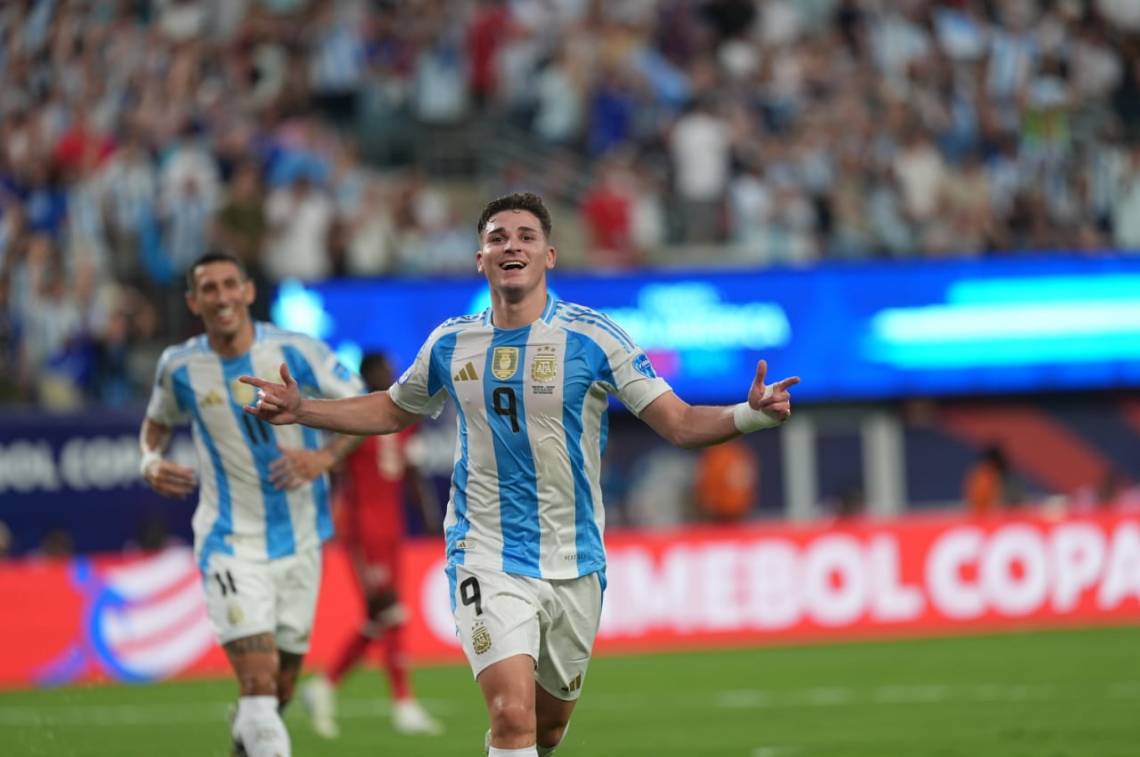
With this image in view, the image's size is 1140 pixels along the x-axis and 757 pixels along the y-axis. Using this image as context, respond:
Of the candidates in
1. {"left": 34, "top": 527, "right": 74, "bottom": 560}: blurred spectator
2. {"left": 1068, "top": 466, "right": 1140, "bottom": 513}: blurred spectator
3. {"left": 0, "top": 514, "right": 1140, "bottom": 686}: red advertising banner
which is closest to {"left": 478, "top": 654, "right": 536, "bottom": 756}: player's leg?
{"left": 0, "top": 514, "right": 1140, "bottom": 686}: red advertising banner

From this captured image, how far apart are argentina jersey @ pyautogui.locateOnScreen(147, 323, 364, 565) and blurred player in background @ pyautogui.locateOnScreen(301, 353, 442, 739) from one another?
317 cm

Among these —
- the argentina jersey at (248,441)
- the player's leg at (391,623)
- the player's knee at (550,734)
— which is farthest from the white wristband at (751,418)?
the player's leg at (391,623)

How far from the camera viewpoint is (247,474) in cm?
914

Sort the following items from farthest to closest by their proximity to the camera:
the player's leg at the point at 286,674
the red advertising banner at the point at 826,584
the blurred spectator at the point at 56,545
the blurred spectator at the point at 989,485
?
the blurred spectator at the point at 989,485 < the blurred spectator at the point at 56,545 < the red advertising banner at the point at 826,584 < the player's leg at the point at 286,674

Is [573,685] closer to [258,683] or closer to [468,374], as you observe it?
[468,374]

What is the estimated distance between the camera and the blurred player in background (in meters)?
12.6

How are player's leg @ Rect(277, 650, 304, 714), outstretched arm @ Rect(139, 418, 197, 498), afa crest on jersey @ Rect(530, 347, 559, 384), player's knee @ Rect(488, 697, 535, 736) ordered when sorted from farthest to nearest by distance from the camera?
1. player's leg @ Rect(277, 650, 304, 714)
2. outstretched arm @ Rect(139, 418, 197, 498)
3. afa crest on jersey @ Rect(530, 347, 559, 384)
4. player's knee @ Rect(488, 697, 535, 736)

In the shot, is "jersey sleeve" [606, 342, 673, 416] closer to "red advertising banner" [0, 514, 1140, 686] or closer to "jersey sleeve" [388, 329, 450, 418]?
"jersey sleeve" [388, 329, 450, 418]

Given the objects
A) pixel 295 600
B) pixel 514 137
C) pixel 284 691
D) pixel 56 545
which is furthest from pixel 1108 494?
pixel 295 600

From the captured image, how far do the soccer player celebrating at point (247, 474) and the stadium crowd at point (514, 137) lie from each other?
10358 millimetres

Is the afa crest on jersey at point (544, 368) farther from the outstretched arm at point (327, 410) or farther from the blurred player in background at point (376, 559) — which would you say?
the blurred player in background at point (376, 559)

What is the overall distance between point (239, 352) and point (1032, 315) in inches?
554

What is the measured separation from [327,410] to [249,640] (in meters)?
1.72

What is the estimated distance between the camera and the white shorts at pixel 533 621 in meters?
7.24
